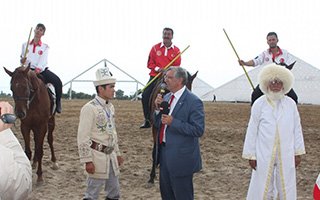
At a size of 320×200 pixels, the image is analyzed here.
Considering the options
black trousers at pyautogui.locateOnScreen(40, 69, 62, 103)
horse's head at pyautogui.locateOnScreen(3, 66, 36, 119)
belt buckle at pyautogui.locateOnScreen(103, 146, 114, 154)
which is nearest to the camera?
belt buckle at pyautogui.locateOnScreen(103, 146, 114, 154)

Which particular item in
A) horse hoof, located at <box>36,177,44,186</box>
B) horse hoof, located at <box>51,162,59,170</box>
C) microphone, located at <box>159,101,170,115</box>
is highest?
microphone, located at <box>159,101,170,115</box>

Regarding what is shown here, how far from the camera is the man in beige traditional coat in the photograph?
483 centimetres

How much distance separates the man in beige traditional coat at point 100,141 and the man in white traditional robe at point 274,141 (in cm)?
147

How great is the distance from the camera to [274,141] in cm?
487

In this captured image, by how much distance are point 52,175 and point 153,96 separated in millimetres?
2281

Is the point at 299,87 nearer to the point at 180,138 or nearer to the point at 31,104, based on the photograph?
the point at 31,104

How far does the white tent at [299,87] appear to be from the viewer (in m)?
75.7

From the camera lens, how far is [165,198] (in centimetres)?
498

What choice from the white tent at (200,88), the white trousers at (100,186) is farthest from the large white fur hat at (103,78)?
the white tent at (200,88)

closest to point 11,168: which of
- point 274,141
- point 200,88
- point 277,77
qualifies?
point 274,141

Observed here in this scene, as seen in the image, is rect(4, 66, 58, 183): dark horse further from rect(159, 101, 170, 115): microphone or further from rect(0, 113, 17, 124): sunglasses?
rect(0, 113, 17, 124): sunglasses

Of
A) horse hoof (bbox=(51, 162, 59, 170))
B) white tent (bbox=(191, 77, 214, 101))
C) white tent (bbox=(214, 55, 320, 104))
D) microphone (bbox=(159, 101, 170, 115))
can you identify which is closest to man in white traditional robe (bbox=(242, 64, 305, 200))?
microphone (bbox=(159, 101, 170, 115))

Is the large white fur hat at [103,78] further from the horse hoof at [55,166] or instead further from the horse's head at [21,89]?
the horse hoof at [55,166]

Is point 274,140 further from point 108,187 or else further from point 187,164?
point 108,187
